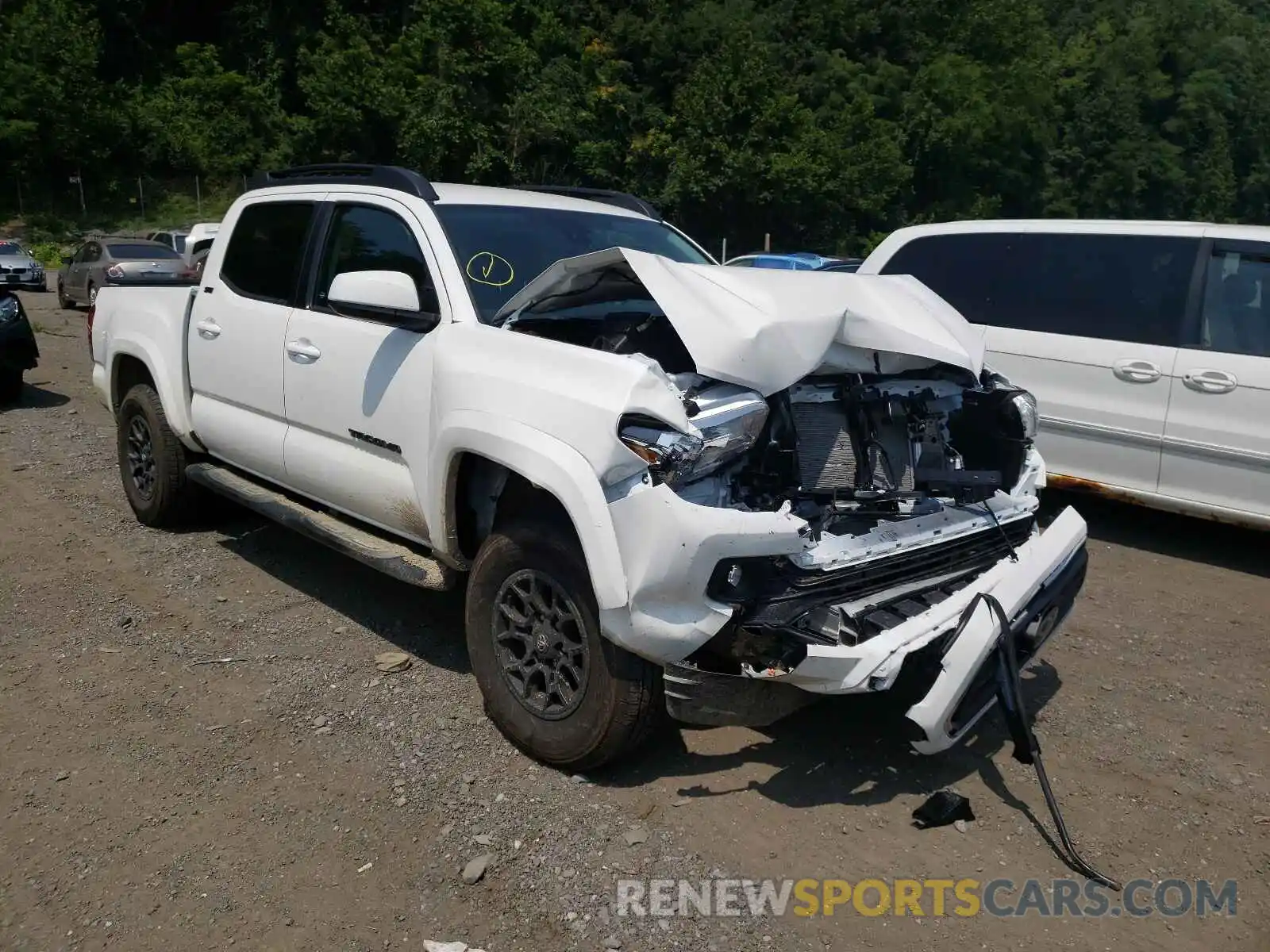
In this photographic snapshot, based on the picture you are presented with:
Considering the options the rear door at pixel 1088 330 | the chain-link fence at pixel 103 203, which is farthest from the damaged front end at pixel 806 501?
the chain-link fence at pixel 103 203

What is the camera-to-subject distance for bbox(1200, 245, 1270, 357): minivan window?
19.6ft

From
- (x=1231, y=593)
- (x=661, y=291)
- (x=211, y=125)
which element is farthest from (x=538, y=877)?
(x=211, y=125)

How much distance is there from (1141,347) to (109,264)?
18.7 meters

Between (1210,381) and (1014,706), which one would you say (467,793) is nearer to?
(1014,706)

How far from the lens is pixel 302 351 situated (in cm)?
472

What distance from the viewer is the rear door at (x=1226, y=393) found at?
584cm

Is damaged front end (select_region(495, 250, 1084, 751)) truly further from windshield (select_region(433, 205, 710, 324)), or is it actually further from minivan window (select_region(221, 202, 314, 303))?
minivan window (select_region(221, 202, 314, 303))

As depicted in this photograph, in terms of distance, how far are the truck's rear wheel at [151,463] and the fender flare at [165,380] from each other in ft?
0.34

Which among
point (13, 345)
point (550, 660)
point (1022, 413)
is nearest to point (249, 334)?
point (550, 660)

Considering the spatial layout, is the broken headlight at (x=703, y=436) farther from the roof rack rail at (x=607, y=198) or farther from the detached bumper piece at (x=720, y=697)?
the roof rack rail at (x=607, y=198)

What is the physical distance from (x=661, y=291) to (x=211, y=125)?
4757 centimetres

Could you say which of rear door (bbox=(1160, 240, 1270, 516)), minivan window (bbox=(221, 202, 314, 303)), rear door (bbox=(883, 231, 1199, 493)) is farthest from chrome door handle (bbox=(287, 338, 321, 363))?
rear door (bbox=(1160, 240, 1270, 516))

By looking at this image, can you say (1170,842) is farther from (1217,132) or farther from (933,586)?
(1217,132)

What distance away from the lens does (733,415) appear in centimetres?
324
